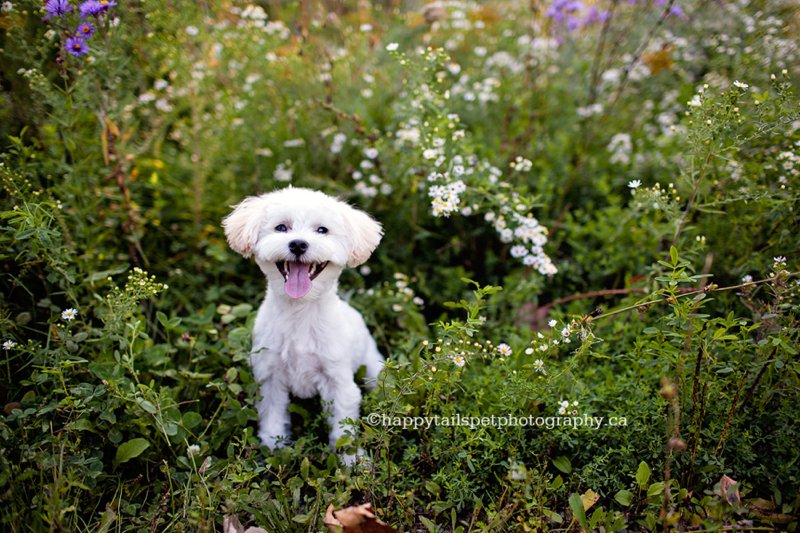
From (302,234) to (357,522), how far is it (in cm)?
133

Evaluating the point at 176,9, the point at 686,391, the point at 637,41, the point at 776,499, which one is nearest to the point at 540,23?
the point at 637,41

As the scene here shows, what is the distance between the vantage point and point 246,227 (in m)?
2.67

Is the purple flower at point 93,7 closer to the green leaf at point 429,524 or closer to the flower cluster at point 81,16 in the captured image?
the flower cluster at point 81,16

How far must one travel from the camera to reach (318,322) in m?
2.78

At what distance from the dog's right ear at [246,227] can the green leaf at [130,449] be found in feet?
3.38

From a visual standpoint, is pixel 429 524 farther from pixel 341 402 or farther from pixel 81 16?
pixel 81 16

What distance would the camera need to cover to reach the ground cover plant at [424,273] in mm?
2330

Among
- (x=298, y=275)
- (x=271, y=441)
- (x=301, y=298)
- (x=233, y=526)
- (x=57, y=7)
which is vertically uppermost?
(x=57, y=7)

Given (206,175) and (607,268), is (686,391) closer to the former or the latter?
(607,268)

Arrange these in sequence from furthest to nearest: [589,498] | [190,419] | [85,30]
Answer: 1. [85,30]
2. [190,419]
3. [589,498]

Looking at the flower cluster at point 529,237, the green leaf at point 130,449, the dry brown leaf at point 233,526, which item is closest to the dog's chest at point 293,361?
the green leaf at point 130,449

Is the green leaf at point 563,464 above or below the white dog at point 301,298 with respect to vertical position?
below

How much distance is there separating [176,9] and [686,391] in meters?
4.16

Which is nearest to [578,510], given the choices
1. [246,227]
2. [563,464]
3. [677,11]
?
[563,464]
